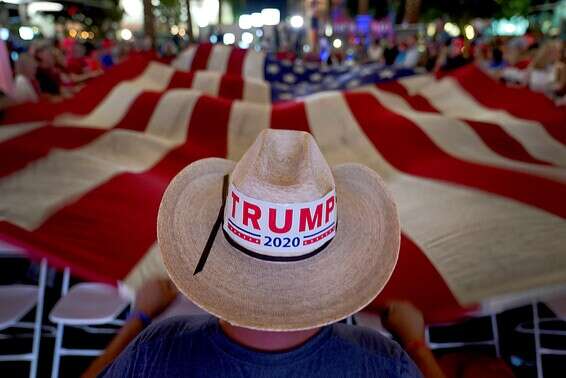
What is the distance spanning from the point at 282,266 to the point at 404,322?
1.47 ft

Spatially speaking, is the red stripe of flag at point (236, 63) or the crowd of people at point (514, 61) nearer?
the red stripe of flag at point (236, 63)

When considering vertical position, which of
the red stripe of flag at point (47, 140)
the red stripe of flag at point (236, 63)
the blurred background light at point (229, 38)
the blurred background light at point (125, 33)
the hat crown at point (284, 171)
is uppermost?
Result: the hat crown at point (284, 171)

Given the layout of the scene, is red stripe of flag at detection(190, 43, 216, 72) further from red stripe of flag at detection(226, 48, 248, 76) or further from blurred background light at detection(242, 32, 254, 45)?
blurred background light at detection(242, 32, 254, 45)

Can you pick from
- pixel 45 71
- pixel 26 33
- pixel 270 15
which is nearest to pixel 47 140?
pixel 45 71

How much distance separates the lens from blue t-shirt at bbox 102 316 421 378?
718mm

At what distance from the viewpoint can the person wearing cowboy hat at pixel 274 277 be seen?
0.73m

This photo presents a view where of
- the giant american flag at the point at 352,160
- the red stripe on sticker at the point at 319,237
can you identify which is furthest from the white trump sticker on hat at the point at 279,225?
the giant american flag at the point at 352,160

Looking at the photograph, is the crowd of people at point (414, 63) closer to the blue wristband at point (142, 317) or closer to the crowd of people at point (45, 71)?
the crowd of people at point (45, 71)

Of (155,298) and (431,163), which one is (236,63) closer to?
(431,163)

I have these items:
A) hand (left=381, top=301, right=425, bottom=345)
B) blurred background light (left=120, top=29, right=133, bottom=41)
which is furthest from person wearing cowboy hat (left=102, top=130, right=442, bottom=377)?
blurred background light (left=120, top=29, right=133, bottom=41)

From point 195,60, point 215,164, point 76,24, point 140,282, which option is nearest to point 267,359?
point 215,164

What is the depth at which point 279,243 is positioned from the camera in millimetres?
764

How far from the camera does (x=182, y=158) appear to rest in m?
2.71

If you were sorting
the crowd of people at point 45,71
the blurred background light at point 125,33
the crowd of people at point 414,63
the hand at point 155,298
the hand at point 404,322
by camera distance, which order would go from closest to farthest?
the hand at point 404,322
the hand at point 155,298
the crowd of people at point 45,71
the crowd of people at point 414,63
the blurred background light at point 125,33
